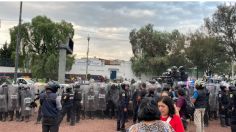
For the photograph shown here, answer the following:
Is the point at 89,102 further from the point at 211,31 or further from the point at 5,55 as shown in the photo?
the point at 5,55

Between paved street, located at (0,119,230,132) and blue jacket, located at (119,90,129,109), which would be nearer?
blue jacket, located at (119,90,129,109)

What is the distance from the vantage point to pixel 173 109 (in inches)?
217

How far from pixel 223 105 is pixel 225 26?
15.5 meters

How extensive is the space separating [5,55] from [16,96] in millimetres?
50602

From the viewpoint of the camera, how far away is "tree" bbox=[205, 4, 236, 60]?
3084cm

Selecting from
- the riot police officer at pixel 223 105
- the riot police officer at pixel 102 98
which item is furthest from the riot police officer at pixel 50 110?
the riot police officer at pixel 223 105

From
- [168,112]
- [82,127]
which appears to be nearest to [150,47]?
[82,127]

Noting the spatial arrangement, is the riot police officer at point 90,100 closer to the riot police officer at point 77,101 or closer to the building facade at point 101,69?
the riot police officer at point 77,101

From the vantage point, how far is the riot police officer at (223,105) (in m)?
16.7

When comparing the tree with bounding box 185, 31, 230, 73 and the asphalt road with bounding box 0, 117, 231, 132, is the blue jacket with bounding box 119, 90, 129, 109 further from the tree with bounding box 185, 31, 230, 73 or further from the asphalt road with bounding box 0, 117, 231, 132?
the tree with bounding box 185, 31, 230, 73

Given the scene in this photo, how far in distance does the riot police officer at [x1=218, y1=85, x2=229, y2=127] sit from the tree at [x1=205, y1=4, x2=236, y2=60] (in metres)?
14.5

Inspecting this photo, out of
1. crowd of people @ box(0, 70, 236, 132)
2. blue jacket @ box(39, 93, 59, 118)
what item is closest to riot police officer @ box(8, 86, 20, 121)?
crowd of people @ box(0, 70, 236, 132)

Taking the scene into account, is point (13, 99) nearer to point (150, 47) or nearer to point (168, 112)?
point (168, 112)

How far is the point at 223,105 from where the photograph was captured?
1686 cm
